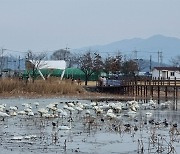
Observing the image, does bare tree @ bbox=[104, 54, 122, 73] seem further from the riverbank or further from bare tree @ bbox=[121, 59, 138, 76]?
the riverbank

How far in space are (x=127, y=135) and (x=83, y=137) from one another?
1893 mm

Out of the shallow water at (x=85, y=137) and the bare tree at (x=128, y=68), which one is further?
the bare tree at (x=128, y=68)

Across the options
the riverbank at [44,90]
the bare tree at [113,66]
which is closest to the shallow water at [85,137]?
the riverbank at [44,90]

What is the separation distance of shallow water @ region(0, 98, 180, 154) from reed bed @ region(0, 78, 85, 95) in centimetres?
3059

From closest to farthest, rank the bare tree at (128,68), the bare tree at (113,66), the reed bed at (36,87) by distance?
the reed bed at (36,87) → the bare tree at (113,66) → the bare tree at (128,68)

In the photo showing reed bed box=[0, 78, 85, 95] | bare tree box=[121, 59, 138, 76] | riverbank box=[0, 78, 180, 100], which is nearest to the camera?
riverbank box=[0, 78, 180, 100]

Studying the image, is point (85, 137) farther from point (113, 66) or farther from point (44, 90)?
point (113, 66)

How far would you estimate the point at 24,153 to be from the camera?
53.1 feet

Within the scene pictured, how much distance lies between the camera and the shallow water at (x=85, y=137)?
1720 centimetres

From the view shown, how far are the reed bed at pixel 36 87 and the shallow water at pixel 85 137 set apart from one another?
3059cm

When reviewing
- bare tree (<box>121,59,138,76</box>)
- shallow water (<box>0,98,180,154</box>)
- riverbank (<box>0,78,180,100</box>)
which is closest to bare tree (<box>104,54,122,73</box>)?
bare tree (<box>121,59,138,76</box>)

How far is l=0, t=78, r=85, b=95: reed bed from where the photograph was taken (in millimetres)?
56719

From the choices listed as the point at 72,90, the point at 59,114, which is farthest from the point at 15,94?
the point at 59,114

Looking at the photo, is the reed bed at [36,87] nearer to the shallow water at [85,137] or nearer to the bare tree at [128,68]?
the shallow water at [85,137]
